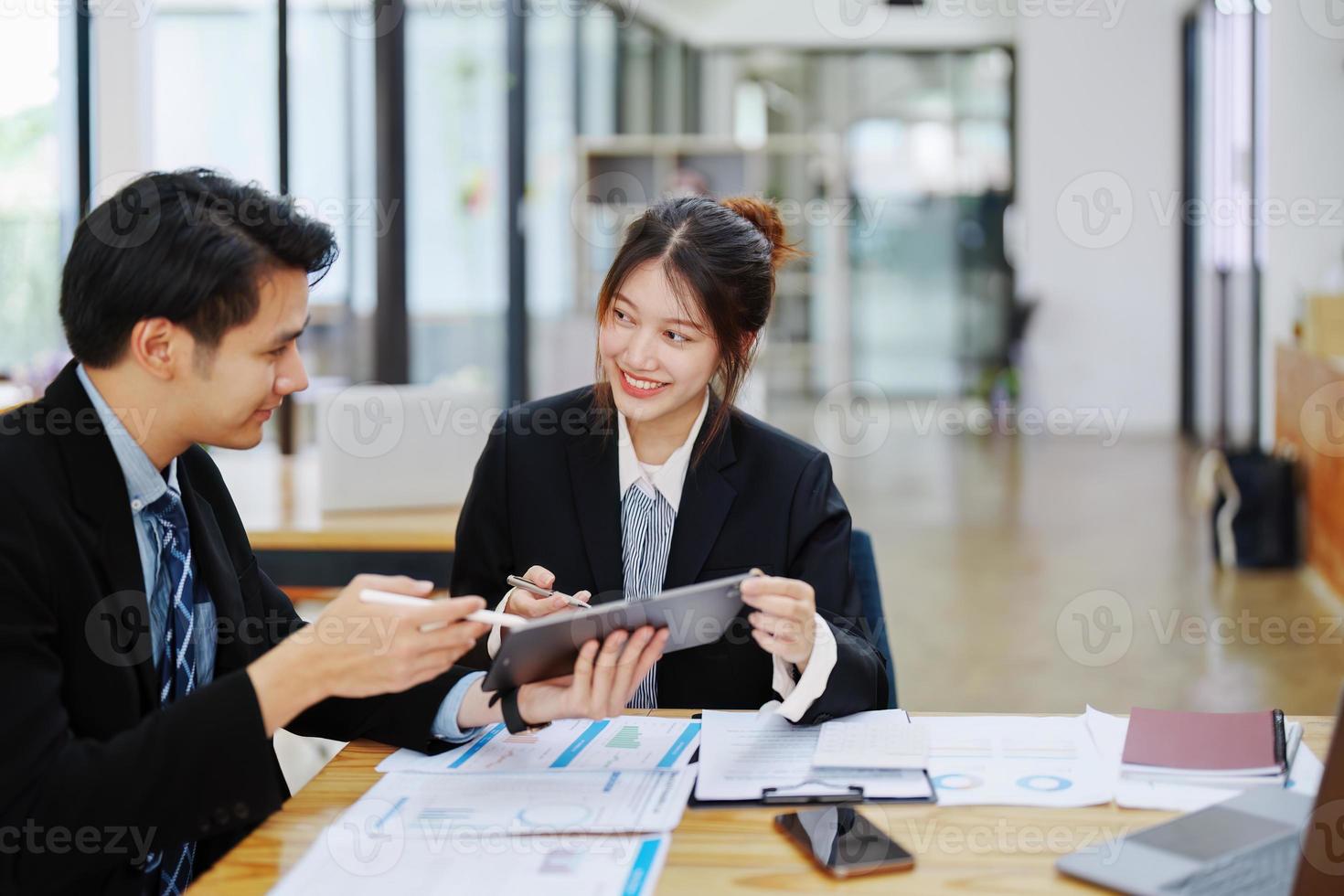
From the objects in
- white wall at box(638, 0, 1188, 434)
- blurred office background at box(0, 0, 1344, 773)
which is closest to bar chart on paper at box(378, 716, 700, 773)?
blurred office background at box(0, 0, 1344, 773)

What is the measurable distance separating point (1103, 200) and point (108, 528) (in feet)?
37.9

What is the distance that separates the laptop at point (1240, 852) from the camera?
109 cm

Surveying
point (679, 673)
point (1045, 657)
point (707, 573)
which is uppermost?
point (707, 573)

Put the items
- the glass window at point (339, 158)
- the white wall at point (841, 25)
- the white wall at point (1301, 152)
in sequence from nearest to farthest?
the glass window at point (339, 158) → the white wall at point (1301, 152) → the white wall at point (841, 25)

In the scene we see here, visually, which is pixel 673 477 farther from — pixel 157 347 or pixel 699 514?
pixel 157 347

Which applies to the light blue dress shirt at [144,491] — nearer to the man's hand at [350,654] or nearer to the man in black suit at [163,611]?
the man in black suit at [163,611]

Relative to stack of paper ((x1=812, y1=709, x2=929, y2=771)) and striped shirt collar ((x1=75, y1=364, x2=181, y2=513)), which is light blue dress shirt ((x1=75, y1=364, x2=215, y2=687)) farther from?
stack of paper ((x1=812, y1=709, x2=929, y2=771))

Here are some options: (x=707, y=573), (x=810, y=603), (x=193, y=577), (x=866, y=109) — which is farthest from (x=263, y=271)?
(x=866, y=109)

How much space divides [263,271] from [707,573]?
33.9 inches

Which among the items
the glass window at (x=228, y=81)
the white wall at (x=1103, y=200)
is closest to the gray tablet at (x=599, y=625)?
the glass window at (x=228, y=81)

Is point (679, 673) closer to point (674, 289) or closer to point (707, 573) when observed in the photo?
point (707, 573)

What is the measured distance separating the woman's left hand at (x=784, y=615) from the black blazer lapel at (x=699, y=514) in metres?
0.36

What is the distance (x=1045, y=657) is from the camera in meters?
4.62

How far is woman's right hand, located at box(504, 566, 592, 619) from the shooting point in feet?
5.53
